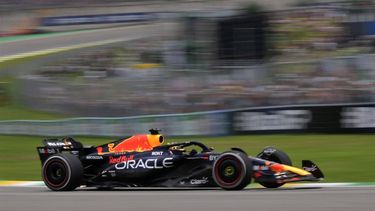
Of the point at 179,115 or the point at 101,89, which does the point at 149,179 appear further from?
the point at 101,89

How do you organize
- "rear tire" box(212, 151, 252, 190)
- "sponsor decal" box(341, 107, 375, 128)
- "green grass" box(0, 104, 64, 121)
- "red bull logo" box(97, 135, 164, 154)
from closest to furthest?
"rear tire" box(212, 151, 252, 190) < "red bull logo" box(97, 135, 164, 154) < "sponsor decal" box(341, 107, 375, 128) < "green grass" box(0, 104, 64, 121)

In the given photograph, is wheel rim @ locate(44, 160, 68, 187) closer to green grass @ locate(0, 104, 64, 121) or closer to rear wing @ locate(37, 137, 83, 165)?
rear wing @ locate(37, 137, 83, 165)

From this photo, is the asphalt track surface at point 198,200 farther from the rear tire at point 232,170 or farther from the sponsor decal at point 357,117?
the sponsor decal at point 357,117

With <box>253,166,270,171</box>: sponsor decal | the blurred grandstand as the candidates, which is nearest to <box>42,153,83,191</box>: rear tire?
<box>253,166,270,171</box>: sponsor decal

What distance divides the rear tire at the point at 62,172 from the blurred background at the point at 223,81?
7.68 metres

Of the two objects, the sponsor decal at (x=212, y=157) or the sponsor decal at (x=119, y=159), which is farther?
the sponsor decal at (x=119, y=159)

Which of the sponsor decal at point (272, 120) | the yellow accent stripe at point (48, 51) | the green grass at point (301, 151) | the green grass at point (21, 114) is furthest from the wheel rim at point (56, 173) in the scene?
the yellow accent stripe at point (48, 51)

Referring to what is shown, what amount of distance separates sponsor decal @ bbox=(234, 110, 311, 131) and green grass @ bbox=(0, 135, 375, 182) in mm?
265

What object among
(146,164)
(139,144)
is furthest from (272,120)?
(146,164)

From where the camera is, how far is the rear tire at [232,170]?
28.2ft

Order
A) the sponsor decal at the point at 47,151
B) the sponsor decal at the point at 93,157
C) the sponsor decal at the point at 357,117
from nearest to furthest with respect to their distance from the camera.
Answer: the sponsor decal at the point at 93,157
the sponsor decal at the point at 47,151
the sponsor decal at the point at 357,117

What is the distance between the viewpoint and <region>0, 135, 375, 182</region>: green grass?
12.9 metres

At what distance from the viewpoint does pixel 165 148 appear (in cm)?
958

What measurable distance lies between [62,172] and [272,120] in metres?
9.35
